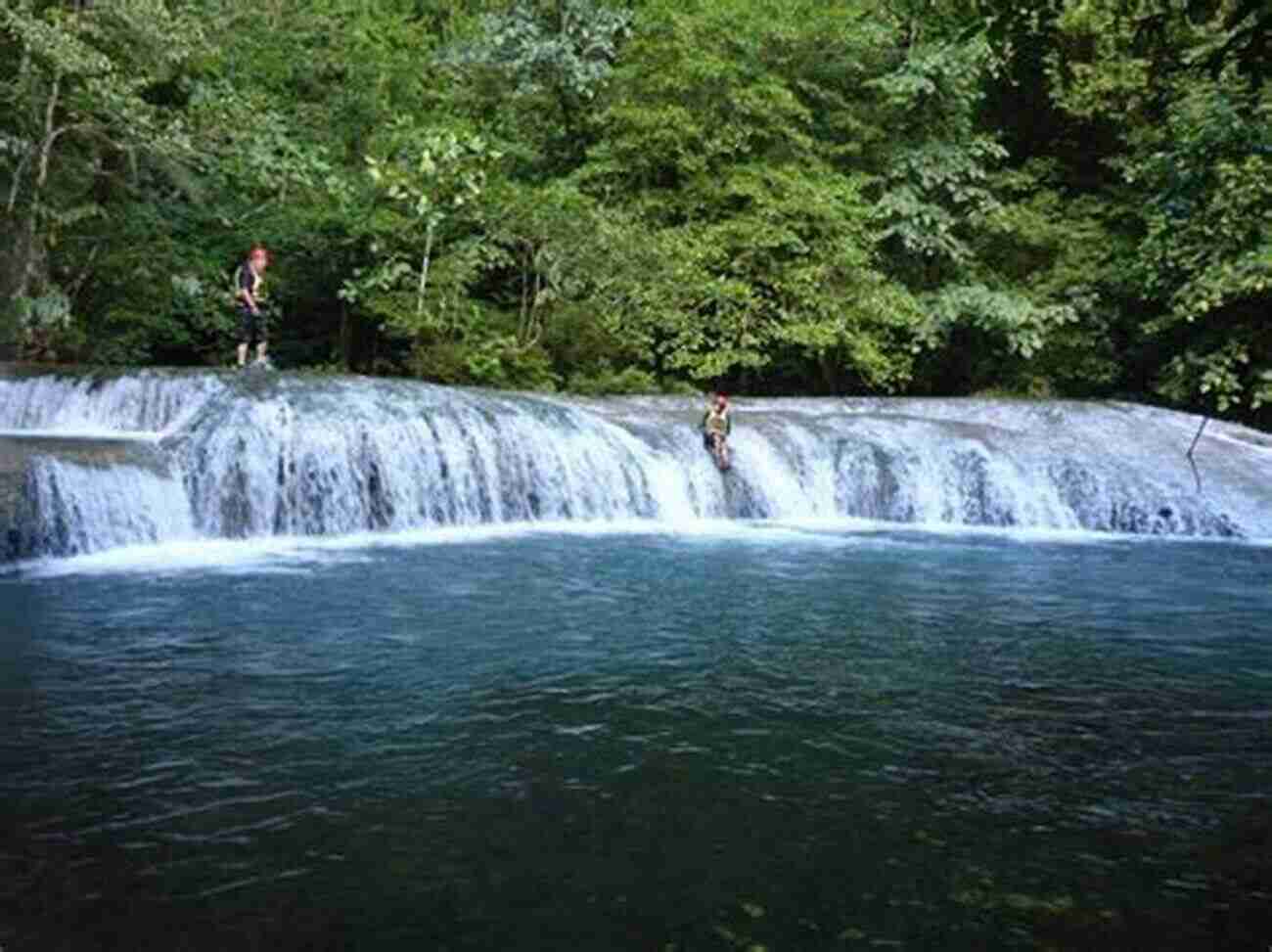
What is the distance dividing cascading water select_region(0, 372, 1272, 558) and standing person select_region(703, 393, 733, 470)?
0.16 m

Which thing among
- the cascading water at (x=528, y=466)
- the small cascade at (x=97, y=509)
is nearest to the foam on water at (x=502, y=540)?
the small cascade at (x=97, y=509)

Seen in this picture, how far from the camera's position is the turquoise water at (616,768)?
3074 mm

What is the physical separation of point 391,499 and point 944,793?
807 centimetres

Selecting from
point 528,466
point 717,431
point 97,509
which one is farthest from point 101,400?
point 717,431

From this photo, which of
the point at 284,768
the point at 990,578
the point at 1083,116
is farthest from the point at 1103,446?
the point at 284,768

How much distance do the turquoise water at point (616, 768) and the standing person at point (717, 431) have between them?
17.1 ft

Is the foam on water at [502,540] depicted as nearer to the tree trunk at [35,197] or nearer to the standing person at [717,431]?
the standing person at [717,431]

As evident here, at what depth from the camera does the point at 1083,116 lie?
70.5 ft

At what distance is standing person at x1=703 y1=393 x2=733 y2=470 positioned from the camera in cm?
1327

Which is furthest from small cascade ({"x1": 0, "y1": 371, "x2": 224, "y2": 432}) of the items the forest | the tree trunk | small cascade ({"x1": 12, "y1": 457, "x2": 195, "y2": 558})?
Result: the tree trunk

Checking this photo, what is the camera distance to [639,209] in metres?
19.2

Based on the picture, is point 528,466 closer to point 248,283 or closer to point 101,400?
point 248,283

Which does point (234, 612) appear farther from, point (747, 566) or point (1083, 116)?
point (1083, 116)

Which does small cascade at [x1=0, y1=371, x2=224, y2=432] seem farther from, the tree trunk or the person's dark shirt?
the tree trunk
